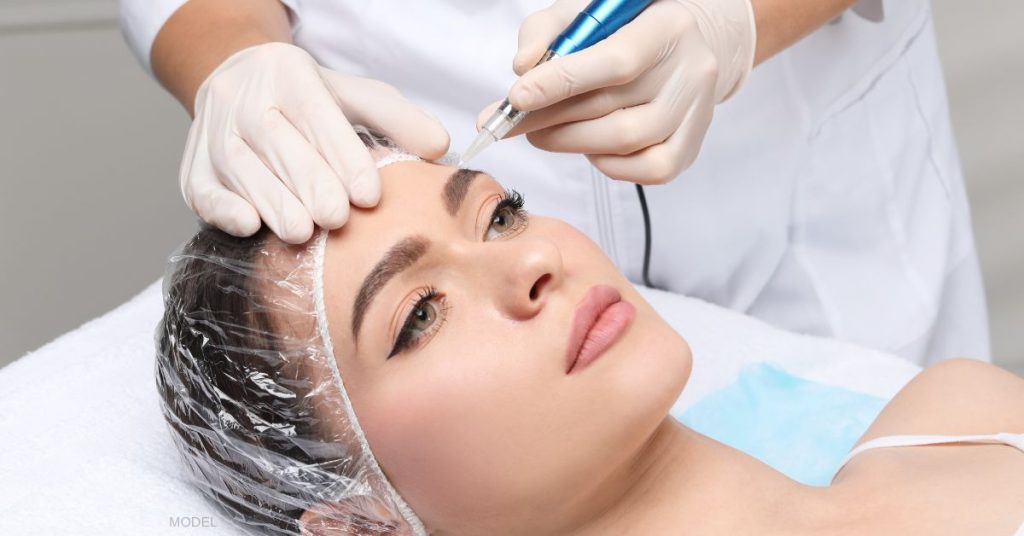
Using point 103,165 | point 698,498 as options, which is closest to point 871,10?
point 698,498

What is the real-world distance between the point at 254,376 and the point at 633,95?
1.92ft

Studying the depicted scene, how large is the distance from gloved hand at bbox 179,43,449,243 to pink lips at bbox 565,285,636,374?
275 millimetres

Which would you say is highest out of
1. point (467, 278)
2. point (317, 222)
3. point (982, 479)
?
point (317, 222)

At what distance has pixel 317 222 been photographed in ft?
3.91

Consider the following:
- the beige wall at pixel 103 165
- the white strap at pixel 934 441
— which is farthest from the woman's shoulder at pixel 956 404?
the beige wall at pixel 103 165

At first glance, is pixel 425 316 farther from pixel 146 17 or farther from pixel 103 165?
pixel 103 165

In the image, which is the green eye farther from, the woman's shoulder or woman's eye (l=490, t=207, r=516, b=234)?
the woman's shoulder

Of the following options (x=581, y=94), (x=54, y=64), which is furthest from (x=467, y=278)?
(x=54, y=64)

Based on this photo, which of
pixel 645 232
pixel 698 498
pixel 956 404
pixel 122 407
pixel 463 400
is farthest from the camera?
pixel 645 232

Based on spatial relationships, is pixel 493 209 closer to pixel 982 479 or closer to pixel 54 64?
pixel 982 479

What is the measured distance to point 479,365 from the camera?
1151 millimetres

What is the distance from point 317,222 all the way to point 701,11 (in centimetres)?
62

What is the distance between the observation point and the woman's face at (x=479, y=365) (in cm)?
115

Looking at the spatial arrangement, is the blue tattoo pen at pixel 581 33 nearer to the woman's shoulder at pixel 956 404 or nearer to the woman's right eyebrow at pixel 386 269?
the woman's right eyebrow at pixel 386 269
